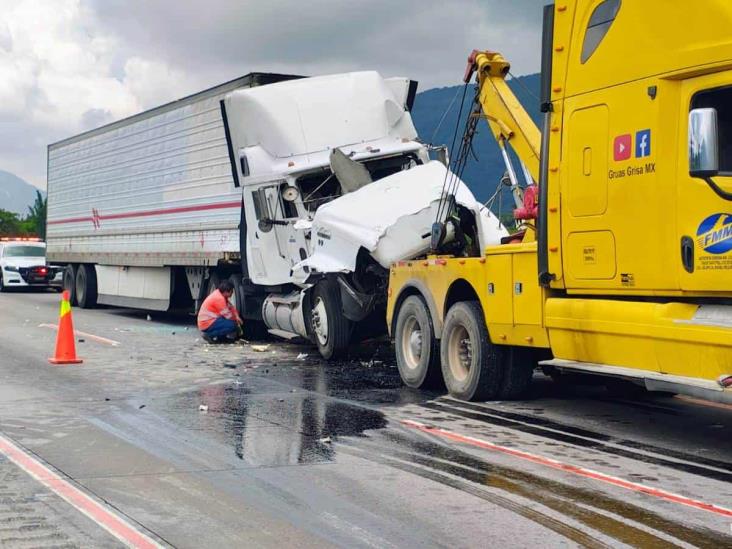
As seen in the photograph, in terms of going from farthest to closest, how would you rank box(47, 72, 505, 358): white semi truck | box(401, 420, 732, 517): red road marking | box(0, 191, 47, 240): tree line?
box(0, 191, 47, 240): tree line → box(47, 72, 505, 358): white semi truck → box(401, 420, 732, 517): red road marking

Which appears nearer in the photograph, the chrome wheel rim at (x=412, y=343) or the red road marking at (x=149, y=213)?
the chrome wheel rim at (x=412, y=343)

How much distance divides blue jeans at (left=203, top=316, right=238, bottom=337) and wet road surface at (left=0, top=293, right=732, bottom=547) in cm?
397

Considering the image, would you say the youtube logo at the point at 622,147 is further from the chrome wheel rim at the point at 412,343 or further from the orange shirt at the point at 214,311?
the orange shirt at the point at 214,311

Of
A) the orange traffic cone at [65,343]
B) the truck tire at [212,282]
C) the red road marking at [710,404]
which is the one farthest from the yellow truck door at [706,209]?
the truck tire at [212,282]

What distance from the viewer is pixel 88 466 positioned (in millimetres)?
7750

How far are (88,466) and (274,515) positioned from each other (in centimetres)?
196

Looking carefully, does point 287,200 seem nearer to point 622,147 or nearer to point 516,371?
point 516,371

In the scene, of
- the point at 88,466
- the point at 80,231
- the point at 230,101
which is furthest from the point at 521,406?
the point at 80,231

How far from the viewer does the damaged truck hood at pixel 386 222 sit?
13.2 metres

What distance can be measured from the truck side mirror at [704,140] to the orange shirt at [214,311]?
1138cm

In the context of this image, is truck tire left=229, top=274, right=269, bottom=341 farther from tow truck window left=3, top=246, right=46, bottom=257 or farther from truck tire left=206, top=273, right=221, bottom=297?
tow truck window left=3, top=246, right=46, bottom=257

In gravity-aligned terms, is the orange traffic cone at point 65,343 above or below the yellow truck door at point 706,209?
below

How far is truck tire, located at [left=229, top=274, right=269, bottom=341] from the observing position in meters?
18.6

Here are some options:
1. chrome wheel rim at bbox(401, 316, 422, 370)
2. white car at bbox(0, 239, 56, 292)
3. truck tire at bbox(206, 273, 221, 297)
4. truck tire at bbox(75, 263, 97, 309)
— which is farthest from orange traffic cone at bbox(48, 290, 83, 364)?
white car at bbox(0, 239, 56, 292)
